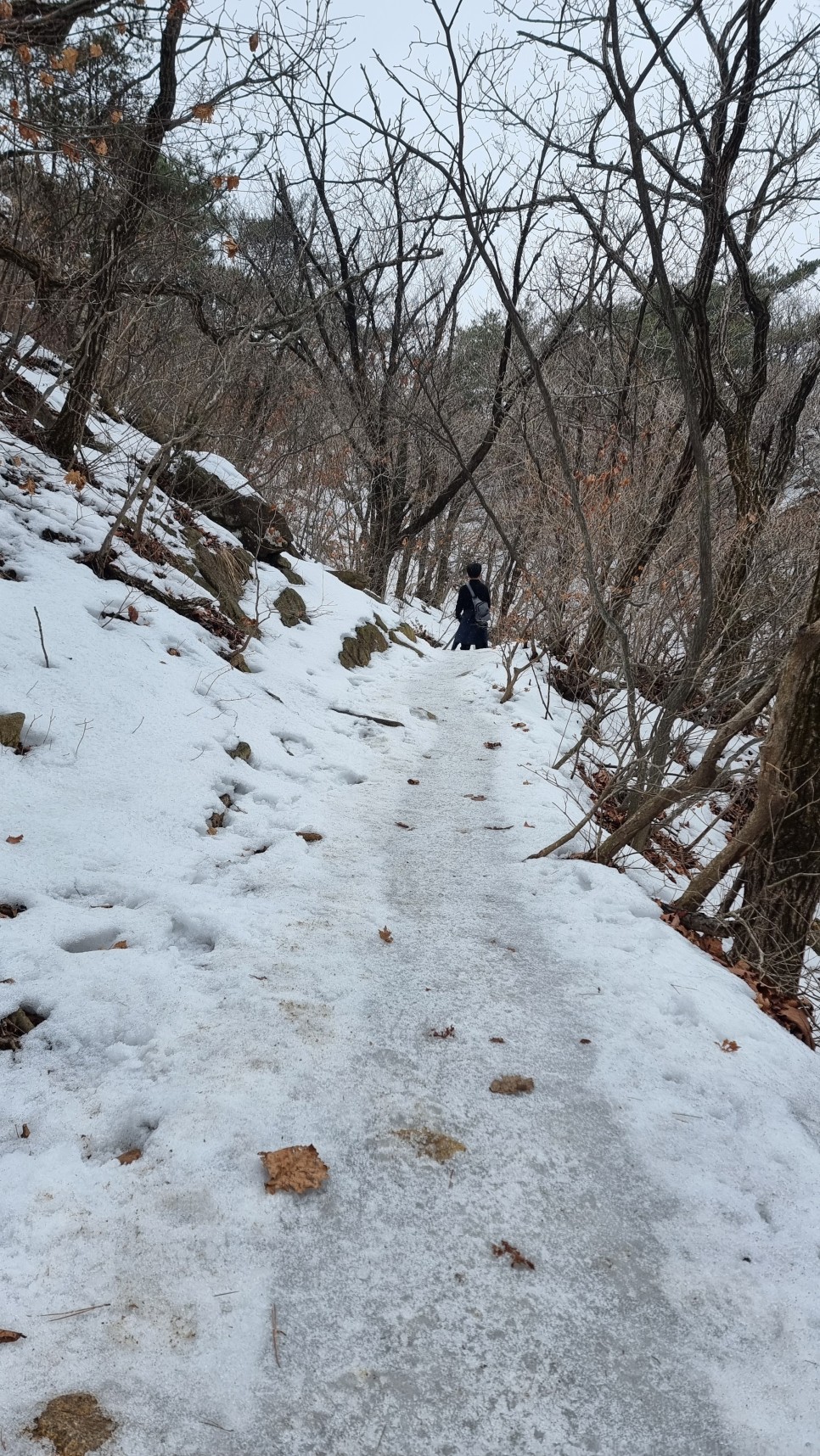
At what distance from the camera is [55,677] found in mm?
4098

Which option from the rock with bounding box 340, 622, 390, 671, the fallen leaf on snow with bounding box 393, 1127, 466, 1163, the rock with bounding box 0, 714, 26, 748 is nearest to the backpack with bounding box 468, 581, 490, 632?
the rock with bounding box 340, 622, 390, 671

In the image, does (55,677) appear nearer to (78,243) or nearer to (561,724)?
(78,243)

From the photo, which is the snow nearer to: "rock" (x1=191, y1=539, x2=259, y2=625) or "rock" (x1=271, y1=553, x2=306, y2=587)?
"rock" (x1=191, y1=539, x2=259, y2=625)

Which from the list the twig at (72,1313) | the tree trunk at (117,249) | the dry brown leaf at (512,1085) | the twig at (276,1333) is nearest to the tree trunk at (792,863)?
the dry brown leaf at (512,1085)

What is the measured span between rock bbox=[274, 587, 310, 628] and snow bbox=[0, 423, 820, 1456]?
363 centimetres

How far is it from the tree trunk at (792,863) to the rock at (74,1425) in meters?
3.23

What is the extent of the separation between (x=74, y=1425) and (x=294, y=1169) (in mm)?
737

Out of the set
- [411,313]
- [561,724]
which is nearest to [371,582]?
[411,313]

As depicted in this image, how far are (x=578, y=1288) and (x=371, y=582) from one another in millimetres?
14719

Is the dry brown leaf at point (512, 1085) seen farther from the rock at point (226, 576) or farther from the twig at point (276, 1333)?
the rock at point (226, 576)

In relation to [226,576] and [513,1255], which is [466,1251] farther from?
[226,576]

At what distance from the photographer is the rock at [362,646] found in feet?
28.3

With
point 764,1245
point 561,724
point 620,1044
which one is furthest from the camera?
point 561,724

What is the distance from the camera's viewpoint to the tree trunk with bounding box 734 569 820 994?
354 centimetres
